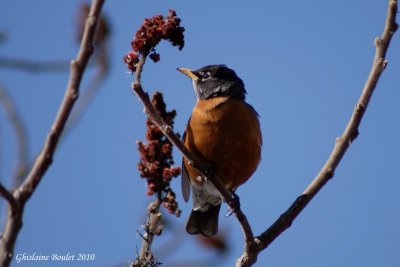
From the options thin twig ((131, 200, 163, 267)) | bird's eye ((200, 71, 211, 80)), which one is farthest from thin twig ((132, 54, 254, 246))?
bird's eye ((200, 71, 211, 80))

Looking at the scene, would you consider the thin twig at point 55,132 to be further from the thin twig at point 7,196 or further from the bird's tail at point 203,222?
the bird's tail at point 203,222

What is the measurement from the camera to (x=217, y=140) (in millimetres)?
4648

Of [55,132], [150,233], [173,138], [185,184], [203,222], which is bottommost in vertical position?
[55,132]

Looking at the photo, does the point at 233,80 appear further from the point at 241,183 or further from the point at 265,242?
the point at 265,242

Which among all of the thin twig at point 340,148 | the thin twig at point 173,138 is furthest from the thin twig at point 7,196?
the thin twig at point 340,148

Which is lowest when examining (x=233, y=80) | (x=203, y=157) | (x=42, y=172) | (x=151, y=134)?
(x=42, y=172)

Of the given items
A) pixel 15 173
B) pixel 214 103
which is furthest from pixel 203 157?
pixel 15 173

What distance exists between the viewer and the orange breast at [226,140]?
464 centimetres

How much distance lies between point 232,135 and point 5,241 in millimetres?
3503

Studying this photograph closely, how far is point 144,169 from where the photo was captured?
3.19 metres

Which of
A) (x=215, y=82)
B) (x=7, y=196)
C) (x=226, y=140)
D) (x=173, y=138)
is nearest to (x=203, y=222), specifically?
(x=226, y=140)

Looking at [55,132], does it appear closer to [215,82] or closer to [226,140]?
[226,140]

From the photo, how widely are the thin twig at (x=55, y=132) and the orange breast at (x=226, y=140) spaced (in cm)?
324

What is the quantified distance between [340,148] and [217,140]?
2085mm
